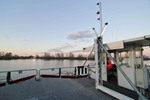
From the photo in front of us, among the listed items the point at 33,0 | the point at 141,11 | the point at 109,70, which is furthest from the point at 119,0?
the point at 33,0

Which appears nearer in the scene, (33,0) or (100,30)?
(100,30)

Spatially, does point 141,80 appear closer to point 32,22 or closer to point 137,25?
point 137,25

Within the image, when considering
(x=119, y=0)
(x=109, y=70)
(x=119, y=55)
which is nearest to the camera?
(x=119, y=55)

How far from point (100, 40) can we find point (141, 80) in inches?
98.2

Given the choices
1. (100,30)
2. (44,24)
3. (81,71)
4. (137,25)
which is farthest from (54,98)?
(44,24)

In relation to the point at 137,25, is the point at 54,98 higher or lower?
lower

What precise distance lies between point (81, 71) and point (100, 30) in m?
3.10

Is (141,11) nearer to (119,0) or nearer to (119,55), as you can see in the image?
(119,0)

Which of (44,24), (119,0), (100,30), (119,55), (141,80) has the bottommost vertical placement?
(141,80)

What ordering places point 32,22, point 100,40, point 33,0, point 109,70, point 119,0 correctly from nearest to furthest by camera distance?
point 100,40 → point 119,0 → point 109,70 → point 33,0 → point 32,22

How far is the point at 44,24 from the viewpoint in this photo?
11219 millimetres

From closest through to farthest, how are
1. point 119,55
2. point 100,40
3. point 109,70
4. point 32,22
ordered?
point 100,40 → point 119,55 → point 109,70 → point 32,22

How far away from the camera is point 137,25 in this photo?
17.7ft

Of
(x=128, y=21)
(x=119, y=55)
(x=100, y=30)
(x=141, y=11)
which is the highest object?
(x=141, y=11)
